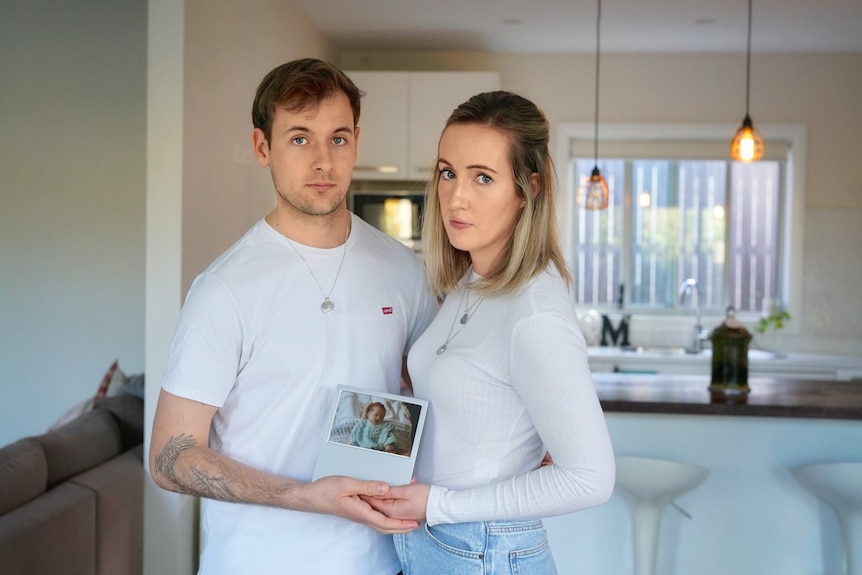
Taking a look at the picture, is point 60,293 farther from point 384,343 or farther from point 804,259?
point 804,259

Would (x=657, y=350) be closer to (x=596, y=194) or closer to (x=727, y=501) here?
(x=596, y=194)

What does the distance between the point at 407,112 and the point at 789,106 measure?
2.59m

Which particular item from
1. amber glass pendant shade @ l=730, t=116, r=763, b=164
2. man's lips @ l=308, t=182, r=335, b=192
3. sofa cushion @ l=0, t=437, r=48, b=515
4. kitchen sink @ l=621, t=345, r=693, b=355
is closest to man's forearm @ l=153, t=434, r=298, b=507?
man's lips @ l=308, t=182, r=335, b=192

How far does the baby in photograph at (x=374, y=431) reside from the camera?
1.54 m

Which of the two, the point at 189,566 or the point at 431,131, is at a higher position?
the point at 431,131

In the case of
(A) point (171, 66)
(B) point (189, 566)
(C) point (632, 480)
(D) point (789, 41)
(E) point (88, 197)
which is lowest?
(B) point (189, 566)

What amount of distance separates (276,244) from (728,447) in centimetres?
211

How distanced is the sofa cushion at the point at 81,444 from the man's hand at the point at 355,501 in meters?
1.77

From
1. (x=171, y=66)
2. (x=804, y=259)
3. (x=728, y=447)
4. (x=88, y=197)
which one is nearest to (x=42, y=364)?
(x=88, y=197)

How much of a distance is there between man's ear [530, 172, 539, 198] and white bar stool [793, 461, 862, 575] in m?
1.84

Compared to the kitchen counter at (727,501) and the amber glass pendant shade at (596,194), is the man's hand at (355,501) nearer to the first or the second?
the kitchen counter at (727,501)

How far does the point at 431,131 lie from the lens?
5.64 m

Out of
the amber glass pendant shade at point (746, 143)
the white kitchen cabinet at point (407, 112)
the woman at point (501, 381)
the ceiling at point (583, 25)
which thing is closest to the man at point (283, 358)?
the woman at point (501, 381)

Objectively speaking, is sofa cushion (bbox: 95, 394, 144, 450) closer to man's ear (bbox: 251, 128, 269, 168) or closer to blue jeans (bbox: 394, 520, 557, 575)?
man's ear (bbox: 251, 128, 269, 168)
